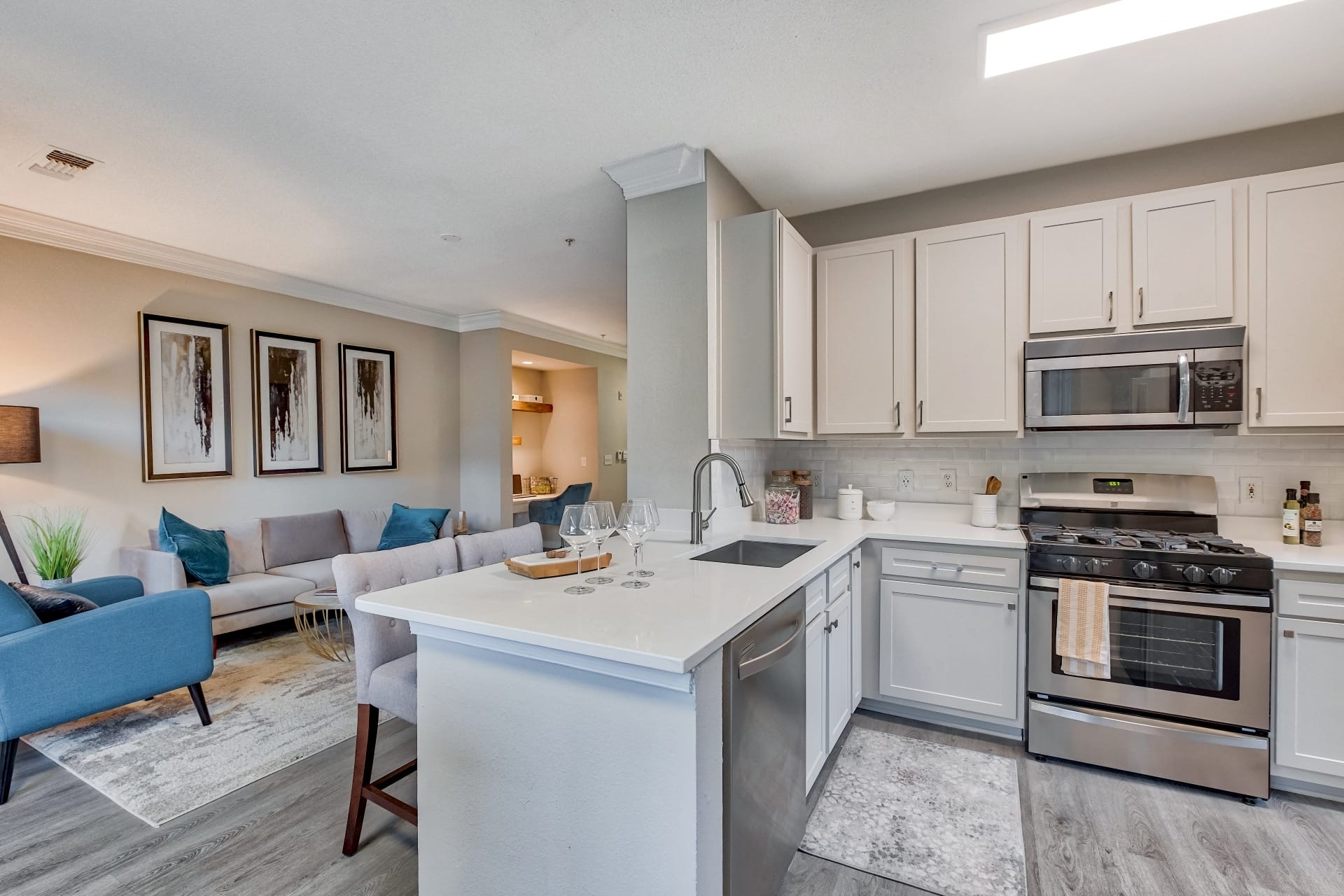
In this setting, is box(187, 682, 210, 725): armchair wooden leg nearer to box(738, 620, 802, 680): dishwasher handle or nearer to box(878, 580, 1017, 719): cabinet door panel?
box(738, 620, 802, 680): dishwasher handle

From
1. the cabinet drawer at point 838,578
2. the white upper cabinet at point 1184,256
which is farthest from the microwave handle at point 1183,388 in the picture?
the cabinet drawer at point 838,578

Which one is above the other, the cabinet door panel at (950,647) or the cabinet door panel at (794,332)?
the cabinet door panel at (794,332)

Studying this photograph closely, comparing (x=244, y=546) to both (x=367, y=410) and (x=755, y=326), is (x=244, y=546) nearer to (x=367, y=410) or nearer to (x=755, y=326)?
(x=367, y=410)

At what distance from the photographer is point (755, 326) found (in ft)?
8.87

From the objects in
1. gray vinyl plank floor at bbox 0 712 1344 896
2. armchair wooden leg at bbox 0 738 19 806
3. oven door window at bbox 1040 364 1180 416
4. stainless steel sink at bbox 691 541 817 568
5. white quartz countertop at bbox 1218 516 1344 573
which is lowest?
gray vinyl plank floor at bbox 0 712 1344 896

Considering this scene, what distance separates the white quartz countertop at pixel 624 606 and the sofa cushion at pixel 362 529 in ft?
11.6

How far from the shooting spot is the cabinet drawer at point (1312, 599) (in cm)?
208

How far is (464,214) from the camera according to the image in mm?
3377

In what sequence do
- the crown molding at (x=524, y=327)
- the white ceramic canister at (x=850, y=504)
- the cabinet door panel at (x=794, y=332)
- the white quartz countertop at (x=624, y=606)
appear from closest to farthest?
the white quartz countertop at (x=624, y=606), the cabinet door panel at (x=794, y=332), the white ceramic canister at (x=850, y=504), the crown molding at (x=524, y=327)

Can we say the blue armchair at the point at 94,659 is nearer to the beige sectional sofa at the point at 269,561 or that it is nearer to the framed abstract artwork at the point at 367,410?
the beige sectional sofa at the point at 269,561

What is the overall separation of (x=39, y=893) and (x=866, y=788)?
271cm

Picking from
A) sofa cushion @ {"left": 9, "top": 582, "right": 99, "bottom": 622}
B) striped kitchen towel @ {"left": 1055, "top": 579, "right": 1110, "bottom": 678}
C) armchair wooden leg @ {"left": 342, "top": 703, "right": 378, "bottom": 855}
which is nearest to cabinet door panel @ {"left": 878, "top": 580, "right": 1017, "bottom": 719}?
striped kitchen towel @ {"left": 1055, "top": 579, "right": 1110, "bottom": 678}

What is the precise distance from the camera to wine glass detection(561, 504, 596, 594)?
5.69 ft

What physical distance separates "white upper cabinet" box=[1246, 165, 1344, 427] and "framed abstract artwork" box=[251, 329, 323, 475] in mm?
5873
